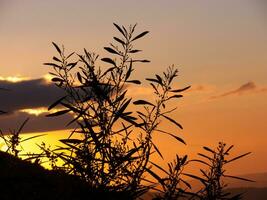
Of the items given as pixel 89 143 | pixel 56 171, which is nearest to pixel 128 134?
pixel 89 143

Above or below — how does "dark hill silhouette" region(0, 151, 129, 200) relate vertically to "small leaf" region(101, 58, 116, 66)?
below

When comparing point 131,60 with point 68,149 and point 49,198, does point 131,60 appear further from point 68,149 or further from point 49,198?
point 49,198

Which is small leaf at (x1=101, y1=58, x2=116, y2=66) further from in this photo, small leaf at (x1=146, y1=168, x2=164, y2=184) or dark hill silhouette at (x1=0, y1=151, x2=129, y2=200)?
A: dark hill silhouette at (x1=0, y1=151, x2=129, y2=200)

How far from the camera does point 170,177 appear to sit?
280 inches

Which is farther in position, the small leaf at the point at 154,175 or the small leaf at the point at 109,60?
the small leaf at the point at 109,60

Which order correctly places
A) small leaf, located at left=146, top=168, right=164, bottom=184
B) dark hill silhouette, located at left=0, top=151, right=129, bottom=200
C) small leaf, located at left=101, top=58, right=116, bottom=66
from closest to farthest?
dark hill silhouette, located at left=0, top=151, right=129, bottom=200
small leaf, located at left=146, top=168, right=164, bottom=184
small leaf, located at left=101, top=58, right=116, bottom=66

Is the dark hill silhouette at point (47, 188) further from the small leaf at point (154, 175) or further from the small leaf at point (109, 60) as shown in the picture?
the small leaf at point (109, 60)

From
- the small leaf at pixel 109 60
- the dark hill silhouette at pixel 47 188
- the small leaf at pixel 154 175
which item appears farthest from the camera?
the small leaf at pixel 109 60

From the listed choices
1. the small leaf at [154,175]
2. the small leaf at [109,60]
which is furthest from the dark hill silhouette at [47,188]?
the small leaf at [109,60]

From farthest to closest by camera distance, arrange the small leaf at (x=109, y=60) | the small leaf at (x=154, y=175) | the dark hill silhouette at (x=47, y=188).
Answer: the small leaf at (x=109, y=60) → the small leaf at (x=154, y=175) → the dark hill silhouette at (x=47, y=188)

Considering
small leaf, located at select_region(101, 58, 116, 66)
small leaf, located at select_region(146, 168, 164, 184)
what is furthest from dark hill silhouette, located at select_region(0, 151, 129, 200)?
small leaf, located at select_region(101, 58, 116, 66)

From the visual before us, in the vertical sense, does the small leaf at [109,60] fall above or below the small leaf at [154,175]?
above

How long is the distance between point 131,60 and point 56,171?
1.94 m

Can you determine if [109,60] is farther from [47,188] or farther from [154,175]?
[47,188]
